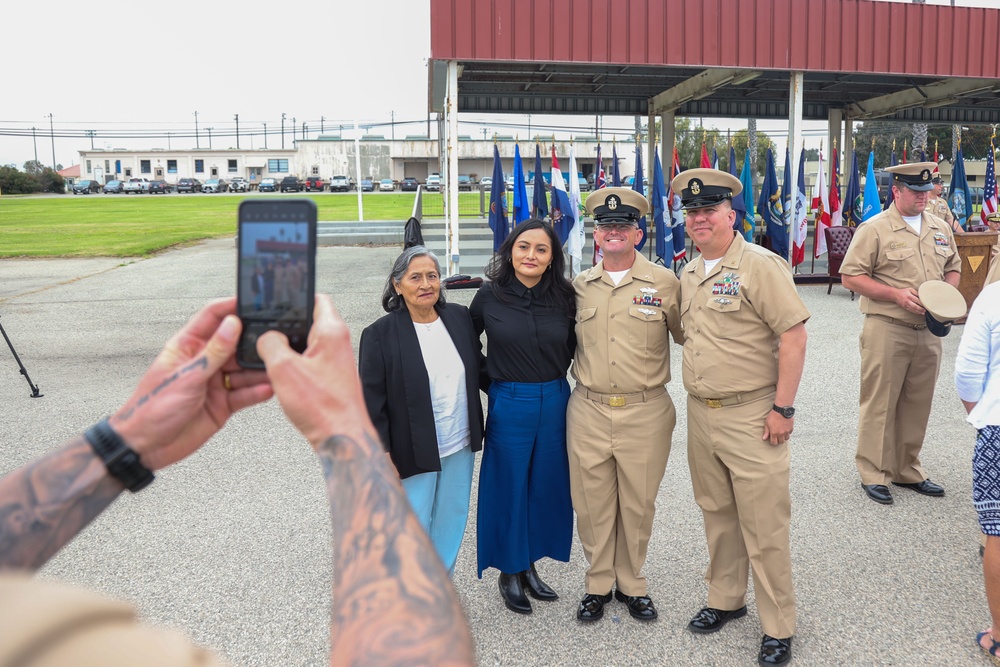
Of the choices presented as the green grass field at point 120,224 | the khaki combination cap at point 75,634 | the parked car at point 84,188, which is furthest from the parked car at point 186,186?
the khaki combination cap at point 75,634

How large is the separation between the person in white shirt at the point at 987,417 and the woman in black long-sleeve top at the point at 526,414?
161 cm

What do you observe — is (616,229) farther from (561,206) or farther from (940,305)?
(561,206)

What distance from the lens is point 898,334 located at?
4.58 m

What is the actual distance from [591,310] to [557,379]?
1.16 feet

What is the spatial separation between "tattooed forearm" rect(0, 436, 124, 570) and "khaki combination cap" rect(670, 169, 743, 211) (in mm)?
2753

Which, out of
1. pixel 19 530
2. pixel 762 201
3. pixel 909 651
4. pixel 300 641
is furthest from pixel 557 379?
pixel 762 201

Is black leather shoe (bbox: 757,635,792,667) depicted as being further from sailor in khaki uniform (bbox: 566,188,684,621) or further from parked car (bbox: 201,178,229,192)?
parked car (bbox: 201,178,229,192)

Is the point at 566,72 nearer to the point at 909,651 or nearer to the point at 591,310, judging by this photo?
the point at 591,310

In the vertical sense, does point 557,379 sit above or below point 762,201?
below

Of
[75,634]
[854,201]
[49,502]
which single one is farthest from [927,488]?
[854,201]

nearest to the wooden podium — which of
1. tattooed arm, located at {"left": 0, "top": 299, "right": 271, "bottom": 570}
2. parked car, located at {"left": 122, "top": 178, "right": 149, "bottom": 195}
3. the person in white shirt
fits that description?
the person in white shirt

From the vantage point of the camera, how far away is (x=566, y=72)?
14.8m

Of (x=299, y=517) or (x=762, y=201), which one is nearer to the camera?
(x=299, y=517)

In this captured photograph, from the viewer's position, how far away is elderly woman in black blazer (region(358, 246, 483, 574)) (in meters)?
3.29
